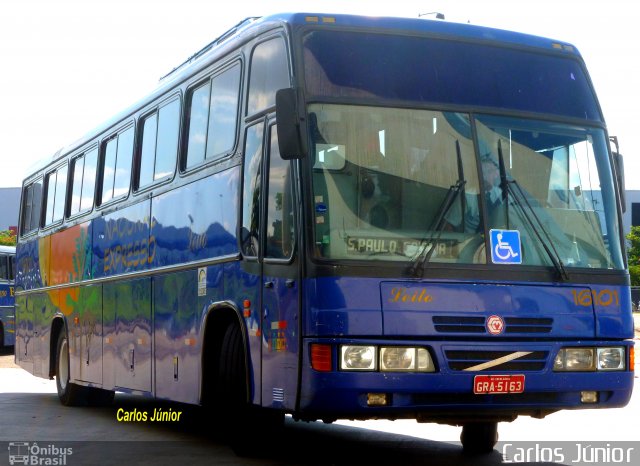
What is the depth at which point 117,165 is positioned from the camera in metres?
14.9

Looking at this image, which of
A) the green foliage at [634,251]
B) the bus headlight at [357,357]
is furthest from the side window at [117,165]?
the green foliage at [634,251]

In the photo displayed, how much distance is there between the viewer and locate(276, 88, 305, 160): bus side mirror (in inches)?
342

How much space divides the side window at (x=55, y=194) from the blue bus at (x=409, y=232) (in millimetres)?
7645

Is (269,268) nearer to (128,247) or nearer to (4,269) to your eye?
(128,247)

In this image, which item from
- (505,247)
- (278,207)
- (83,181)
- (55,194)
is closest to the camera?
(505,247)

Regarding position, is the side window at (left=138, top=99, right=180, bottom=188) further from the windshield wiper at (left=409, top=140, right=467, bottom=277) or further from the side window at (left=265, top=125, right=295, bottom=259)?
the windshield wiper at (left=409, top=140, right=467, bottom=277)

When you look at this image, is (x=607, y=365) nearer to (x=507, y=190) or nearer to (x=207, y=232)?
(x=507, y=190)

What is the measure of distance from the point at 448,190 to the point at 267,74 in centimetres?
187

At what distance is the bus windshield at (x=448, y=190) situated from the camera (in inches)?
344

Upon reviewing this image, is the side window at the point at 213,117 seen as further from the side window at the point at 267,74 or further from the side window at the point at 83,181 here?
the side window at the point at 83,181

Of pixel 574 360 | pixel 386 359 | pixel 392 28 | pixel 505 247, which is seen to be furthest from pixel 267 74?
pixel 574 360

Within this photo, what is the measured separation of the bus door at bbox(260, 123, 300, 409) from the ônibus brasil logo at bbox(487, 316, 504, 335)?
1.37 meters

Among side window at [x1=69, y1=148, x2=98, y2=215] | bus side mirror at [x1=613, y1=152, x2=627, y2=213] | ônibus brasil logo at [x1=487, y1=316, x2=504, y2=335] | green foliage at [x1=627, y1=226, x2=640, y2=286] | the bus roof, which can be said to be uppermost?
green foliage at [x1=627, y1=226, x2=640, y2=286]

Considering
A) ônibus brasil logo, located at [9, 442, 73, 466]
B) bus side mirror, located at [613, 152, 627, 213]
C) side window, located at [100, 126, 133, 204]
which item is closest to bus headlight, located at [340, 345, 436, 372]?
bus side mirror, located at [613, 152, 627, 213]
